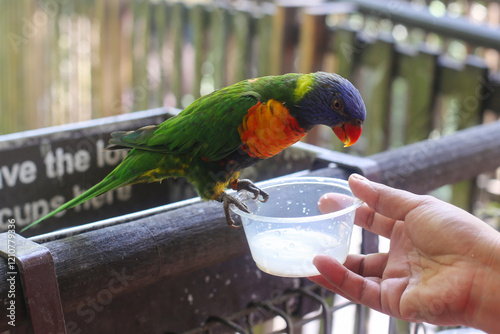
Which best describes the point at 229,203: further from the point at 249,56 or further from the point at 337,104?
the point at 249,56

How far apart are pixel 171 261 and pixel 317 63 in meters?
1.64

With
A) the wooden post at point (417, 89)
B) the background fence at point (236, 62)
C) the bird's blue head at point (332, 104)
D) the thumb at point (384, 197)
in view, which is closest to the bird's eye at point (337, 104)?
the bird's blue head at point (332, 104)

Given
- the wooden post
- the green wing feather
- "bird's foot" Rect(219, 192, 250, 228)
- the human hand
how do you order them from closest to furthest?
the human hand < "bird's foot" Rect(219, 192, 250, 228) < the green wing feather < the wooden post

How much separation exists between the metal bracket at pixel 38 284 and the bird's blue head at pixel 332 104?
1.63 feet

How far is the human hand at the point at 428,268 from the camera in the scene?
2.63ft

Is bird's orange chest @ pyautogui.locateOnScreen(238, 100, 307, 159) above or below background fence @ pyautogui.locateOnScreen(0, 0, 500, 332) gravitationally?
above

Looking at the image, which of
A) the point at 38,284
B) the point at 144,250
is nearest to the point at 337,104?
the point at 144,250

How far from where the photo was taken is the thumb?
88cm

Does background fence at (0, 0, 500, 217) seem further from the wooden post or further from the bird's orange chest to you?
the bird's orange chest

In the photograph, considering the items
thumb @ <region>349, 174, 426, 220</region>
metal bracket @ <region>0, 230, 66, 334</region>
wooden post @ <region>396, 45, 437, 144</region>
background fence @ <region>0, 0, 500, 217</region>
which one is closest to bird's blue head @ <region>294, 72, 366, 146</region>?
thumb @ <region>349, 174, 426, 220</region>

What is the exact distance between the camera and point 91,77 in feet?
10.8

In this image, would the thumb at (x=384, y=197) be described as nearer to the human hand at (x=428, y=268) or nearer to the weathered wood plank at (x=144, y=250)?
the human hand at (x=428, y=268)

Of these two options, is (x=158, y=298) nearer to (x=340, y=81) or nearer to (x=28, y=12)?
(x=340, y=81)

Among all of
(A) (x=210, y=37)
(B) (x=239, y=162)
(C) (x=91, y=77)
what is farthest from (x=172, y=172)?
(C) (x=91, y=77)
